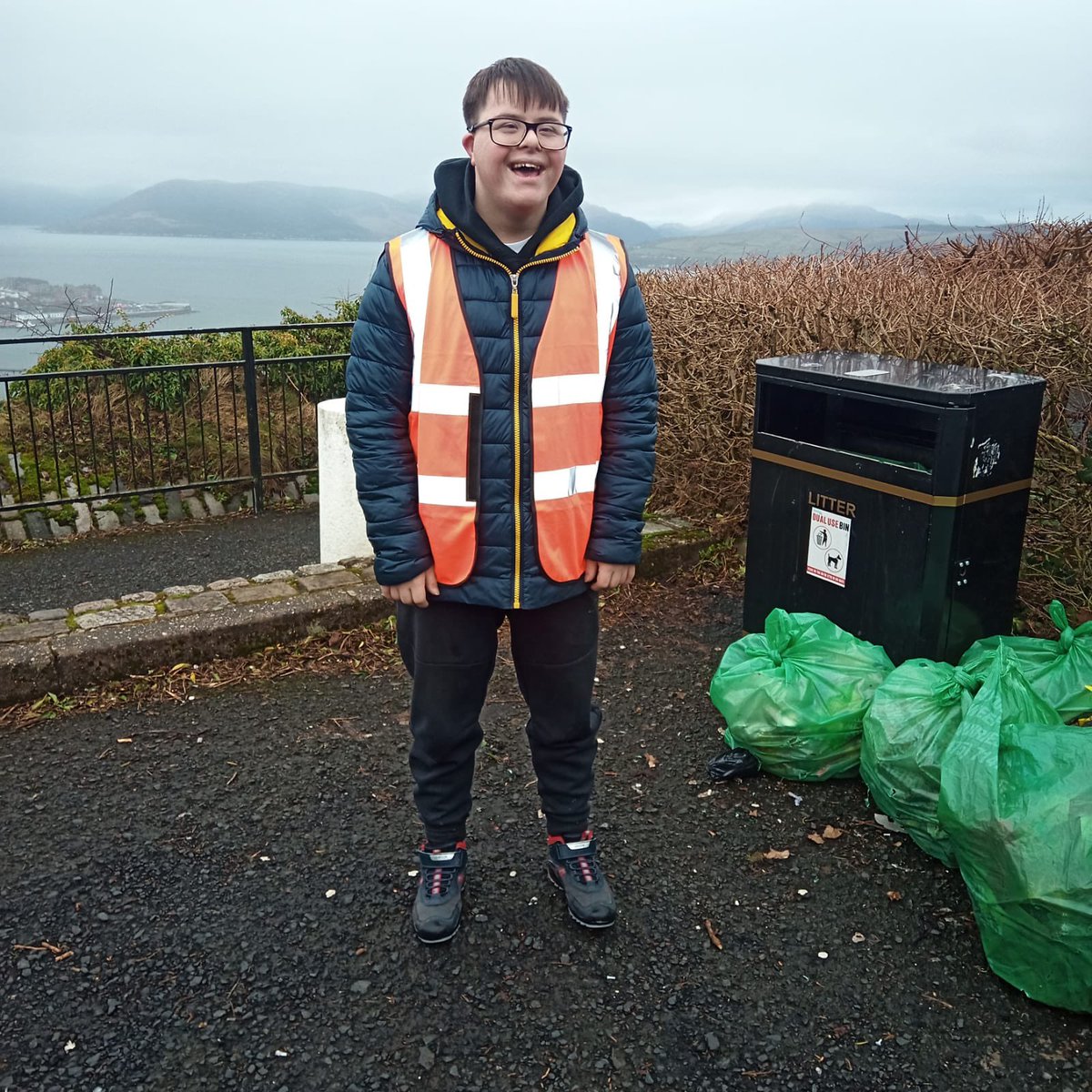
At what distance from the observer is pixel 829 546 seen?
3.78 meters

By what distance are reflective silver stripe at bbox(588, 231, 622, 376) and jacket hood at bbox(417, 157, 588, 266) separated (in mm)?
78

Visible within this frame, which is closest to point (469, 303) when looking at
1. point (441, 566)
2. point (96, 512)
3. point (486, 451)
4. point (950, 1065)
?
point (486, 451)

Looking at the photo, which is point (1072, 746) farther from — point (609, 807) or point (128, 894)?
point (128, 894)

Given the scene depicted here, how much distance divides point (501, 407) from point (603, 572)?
1.60ft

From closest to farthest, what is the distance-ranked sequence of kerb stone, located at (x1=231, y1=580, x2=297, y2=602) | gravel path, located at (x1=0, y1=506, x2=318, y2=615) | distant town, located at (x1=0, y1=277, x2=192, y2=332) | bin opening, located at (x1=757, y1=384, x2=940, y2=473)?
1. bin opening, located at (x1=757, y1=384, x2=940, y2=473)
2. kerb stone, located at (x1=231, y1=580, x2=297, y2=602)
3. gravel path, located at (x1=0, y1=506, x2=318, y2=615)
4. distant town, located at (x1=0, y1=277, x2=192, y2=332)

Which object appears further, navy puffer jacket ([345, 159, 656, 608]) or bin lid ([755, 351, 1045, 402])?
bin lid ([755, 351, 1045, 402])

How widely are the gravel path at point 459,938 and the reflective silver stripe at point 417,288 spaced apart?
4.77 feet

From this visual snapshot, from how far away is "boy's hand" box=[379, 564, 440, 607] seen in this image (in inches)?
94.3

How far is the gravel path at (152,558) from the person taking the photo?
18.8 feet

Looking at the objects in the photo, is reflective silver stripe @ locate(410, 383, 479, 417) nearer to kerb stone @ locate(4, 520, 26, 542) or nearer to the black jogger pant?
the black jogger pant

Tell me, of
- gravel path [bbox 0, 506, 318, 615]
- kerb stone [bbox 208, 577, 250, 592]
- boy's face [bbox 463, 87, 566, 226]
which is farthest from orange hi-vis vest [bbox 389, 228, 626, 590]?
gravel path [bbox 0, 506, 318, 615]

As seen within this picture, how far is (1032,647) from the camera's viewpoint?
11.2ft

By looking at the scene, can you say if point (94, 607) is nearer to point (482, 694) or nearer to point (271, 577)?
point (271, 577)

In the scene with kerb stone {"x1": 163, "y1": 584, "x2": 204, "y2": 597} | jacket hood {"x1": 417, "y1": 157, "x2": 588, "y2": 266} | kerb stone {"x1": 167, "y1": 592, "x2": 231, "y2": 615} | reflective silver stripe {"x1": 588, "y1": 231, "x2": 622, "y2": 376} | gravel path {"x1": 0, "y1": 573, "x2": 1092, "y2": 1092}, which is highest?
jacket hood {"x1": 417, "y1": 157, "x2": 588, "y2": 266}
